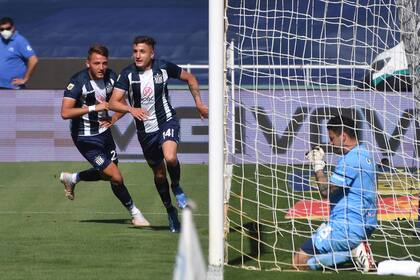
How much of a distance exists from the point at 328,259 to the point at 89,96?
12.7ft

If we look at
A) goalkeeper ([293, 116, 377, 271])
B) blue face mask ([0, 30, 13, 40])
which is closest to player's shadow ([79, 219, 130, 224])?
goalkeeper ([293, 116, 377, 271])

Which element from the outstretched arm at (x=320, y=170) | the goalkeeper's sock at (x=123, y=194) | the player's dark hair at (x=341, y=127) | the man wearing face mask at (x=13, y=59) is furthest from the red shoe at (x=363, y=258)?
the man wearing face mask at (x=13, y=59)

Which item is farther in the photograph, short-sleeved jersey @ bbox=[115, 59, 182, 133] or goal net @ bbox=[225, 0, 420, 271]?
short-sleeved jersey @ bbox=[115, 59, 182, 133]

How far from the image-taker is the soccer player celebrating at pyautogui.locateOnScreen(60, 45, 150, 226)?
11.7m

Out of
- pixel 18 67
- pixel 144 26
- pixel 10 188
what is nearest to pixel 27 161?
pixel 18 67

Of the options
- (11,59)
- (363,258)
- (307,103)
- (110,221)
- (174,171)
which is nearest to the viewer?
(363,258)

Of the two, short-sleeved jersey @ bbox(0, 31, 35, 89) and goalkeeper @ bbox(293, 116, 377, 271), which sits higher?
goalkeeper @ bbox(293, 116, 377, 271)

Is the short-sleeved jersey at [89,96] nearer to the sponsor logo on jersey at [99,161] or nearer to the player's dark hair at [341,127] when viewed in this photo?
the sponsor logo on jersey at [99,161]

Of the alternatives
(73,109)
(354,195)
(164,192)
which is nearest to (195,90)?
(164,192)

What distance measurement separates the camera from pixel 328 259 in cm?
885

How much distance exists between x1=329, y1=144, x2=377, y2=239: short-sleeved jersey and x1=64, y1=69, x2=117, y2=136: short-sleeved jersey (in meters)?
3.60

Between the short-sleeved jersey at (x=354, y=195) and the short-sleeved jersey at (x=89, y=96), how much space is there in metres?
3.60

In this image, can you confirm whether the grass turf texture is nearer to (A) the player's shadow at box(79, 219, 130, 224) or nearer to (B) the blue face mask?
(A) the player's shadow at box(79, 219, 130, 224)

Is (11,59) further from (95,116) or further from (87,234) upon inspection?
(87,234)
